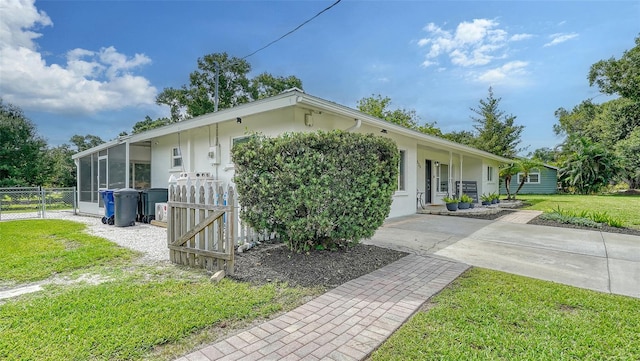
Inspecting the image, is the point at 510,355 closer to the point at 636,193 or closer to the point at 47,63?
the point at 47,63

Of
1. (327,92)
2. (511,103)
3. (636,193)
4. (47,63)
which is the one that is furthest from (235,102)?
(636,193)

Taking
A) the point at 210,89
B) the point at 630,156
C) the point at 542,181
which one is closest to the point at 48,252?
the point at 210,89

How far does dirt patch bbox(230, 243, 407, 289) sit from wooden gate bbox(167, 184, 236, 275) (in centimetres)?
37

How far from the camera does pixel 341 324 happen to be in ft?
8.54

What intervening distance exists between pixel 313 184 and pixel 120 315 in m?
2.50

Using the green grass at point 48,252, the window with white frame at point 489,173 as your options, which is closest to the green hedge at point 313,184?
the green grass at point 48,252

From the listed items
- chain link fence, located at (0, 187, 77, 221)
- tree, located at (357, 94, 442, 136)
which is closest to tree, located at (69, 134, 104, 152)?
chain link fence, located at (0, 187, 77, 221)

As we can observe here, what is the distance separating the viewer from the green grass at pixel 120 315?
2.17m

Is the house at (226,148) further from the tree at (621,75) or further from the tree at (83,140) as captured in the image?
the tree at (83,140)

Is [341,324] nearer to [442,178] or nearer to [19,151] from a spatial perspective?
[442,178]

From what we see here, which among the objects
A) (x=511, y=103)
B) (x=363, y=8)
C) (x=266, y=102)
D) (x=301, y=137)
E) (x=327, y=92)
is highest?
(x=511, y=103)

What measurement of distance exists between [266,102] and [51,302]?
4719 mm

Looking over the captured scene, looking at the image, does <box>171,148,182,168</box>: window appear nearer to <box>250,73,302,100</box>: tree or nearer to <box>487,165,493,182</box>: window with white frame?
<box>250,73,302,100</box>: tree

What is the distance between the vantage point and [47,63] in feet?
41.9
